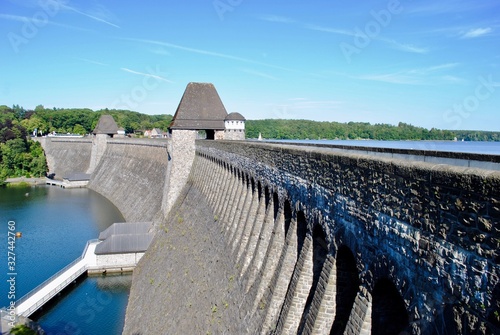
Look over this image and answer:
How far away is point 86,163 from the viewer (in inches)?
2758

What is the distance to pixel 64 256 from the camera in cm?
3003

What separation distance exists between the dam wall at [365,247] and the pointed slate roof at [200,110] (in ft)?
50.5

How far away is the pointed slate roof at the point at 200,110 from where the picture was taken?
95.8ft

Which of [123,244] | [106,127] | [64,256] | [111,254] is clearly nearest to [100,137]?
[106,127]

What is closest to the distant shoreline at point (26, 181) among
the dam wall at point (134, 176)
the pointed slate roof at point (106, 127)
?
the dam wall at point (134, 176)

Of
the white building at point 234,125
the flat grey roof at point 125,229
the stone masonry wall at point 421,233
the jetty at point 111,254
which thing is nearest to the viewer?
the stone masonry wall at point 421,233

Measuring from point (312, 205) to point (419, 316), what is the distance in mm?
3897

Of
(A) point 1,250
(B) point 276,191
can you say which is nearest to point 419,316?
(B) point 276,191

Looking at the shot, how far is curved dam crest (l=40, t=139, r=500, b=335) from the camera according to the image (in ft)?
12.5

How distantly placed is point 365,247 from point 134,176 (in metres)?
42.9

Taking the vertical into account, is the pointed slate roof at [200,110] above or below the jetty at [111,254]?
above

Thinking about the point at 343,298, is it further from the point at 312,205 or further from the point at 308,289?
the point at 312,205

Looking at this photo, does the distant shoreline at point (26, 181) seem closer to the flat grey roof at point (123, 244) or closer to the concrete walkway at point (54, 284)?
the concrete walkway at point (54, 284)

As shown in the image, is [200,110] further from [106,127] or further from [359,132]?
[106,127]
